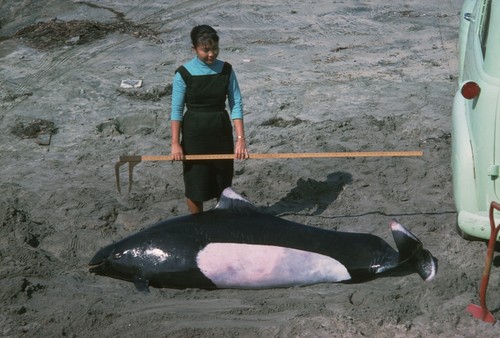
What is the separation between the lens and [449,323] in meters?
5.12

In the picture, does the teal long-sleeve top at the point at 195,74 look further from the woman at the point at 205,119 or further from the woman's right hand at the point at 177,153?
the woman's right hand at the point at 177,153

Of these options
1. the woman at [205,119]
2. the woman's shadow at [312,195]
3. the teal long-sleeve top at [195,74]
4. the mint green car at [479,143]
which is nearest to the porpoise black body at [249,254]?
the mint green car at [479,143]

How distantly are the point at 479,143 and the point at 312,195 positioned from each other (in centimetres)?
→ 179

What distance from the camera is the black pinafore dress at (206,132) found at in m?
6.14

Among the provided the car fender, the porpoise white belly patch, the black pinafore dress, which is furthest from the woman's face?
the car fender

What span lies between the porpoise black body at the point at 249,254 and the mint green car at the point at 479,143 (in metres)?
0.43

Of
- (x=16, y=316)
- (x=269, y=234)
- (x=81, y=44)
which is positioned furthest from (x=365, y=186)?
(x=81, y=44)

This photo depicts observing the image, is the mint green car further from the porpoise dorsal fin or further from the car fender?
the porpoise dorsal fin

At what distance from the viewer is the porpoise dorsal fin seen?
5867 millimetres

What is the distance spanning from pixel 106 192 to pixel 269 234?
2113 millimetres

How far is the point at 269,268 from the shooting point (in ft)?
18.6

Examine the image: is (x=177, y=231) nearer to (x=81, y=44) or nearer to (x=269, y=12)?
(x=81, y=44)

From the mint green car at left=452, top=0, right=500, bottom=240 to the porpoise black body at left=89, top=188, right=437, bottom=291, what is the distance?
17.0 inches

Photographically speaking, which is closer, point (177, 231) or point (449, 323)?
point (449, 323)
